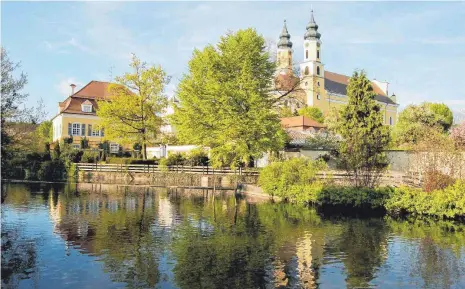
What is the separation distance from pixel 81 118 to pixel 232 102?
99.2 feet

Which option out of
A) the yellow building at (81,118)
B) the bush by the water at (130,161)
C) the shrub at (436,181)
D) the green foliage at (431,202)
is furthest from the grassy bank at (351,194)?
the yellow building at (81,118)

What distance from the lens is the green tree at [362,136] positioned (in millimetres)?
27984

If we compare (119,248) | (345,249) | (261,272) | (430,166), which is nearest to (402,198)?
(430,166)

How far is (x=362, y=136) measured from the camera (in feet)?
94.2

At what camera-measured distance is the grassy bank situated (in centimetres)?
2233

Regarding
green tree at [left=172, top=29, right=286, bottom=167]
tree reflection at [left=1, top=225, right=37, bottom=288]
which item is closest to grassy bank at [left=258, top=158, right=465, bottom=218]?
green tree at [left=172, top=29, right=286, bottom=167]

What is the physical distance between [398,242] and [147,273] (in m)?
9.71

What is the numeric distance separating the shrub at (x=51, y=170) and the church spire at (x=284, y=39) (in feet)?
188

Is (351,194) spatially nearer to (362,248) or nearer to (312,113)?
(362,248)

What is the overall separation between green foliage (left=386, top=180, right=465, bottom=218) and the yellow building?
1606 inches

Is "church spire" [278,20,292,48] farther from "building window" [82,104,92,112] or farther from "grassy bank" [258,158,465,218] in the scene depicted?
Result: "grassy bank" [258,158,465,218]

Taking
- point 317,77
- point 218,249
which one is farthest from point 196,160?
point 317,77

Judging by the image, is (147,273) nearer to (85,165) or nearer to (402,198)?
(402,198)

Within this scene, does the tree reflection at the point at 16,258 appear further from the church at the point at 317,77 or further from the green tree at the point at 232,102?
the church at the point at 317,77
